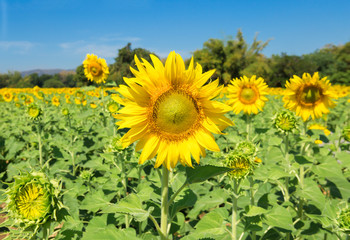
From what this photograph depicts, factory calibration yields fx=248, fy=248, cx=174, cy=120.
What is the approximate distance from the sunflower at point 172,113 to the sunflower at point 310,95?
85.9 inches

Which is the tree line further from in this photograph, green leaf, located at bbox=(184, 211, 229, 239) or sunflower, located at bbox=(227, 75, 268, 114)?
green leaf, located at bbox=(184, 211, 229, 239)

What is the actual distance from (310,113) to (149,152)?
2525 millimetres

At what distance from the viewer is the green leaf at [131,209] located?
3.95ft

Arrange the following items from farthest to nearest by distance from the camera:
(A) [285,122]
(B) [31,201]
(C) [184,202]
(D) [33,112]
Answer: (D) [33,112] → (A) [285,122] → (C) [184,202] → (B) [31,201]

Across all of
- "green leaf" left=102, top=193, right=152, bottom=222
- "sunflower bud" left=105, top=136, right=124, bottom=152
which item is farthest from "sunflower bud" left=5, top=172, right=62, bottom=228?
"sunflower bud" left=105, top=136, right=124, bottom=152

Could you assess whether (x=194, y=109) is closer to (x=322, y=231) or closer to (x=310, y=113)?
(x=322, y=231)

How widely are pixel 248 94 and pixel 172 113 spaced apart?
3279mm

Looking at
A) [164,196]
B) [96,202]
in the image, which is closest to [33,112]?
[96,202]

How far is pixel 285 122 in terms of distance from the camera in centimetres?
253

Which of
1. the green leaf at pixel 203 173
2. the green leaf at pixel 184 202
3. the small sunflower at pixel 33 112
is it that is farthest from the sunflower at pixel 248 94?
the green leaf at pixel 203 173

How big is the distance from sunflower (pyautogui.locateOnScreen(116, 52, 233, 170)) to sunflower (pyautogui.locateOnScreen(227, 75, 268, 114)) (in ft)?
9.86

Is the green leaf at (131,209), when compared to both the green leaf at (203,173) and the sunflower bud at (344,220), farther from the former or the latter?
the sunflower bud at (344,220)

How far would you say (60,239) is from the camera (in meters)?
1.56

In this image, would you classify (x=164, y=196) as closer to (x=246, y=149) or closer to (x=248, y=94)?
(x=246, y=149)
